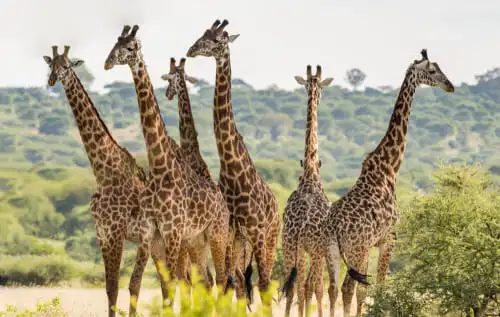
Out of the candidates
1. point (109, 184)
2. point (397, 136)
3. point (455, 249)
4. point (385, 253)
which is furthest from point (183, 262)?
point (455, 249)

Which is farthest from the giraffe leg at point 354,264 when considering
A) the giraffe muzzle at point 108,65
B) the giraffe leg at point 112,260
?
the giraffe muzzle at point 108,65

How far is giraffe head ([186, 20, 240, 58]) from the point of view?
10.4 m

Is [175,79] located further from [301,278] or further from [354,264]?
[301,278]

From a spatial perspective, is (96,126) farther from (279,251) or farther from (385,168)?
(279,251)

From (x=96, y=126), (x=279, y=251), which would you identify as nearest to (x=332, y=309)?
(x=96, y=126)

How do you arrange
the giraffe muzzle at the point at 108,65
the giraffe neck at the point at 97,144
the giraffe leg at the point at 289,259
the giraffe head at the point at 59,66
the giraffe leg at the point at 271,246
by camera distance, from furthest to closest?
the giraffe leg at the point at 289,259 → the giraffe leg at the point at 271,246 → the giraffe head at the point at 59,66 → the giraffe neck at the point at 97,144 → the giraffe muzzle at the point at 108,65

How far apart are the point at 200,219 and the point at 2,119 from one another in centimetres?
12352

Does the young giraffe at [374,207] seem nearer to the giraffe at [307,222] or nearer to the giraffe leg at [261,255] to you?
the giraffe at [307,222]

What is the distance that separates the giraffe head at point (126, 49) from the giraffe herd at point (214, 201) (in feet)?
0.04

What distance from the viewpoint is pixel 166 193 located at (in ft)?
31.9

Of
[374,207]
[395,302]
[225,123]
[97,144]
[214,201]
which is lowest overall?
[395,302]

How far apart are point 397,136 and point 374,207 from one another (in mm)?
986

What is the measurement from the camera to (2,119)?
129250 millimetres

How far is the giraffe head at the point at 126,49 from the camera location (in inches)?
374
